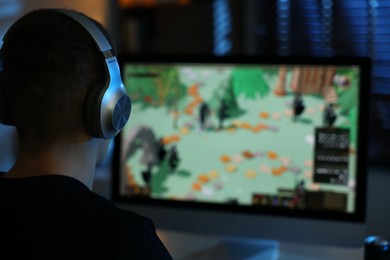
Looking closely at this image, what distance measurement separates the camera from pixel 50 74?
3.01ft

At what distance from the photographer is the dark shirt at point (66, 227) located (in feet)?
2.74

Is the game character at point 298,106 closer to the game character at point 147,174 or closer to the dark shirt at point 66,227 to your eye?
the game character at point 147,174

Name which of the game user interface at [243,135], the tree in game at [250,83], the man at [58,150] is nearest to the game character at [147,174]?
the game user interface at [243,135]

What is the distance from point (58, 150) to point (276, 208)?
703 mm

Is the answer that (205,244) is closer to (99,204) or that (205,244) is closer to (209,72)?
(209,72)

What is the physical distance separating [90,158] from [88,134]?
5 centimetres

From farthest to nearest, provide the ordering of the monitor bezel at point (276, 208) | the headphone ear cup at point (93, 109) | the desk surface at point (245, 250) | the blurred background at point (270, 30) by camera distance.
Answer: the blurred background at point (270, 30) → the desk surface at point (245, 250) → the monitor bezel at point (276, 208) → the headphone ear cup at point (93, 109)

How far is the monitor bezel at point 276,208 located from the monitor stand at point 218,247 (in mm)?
110

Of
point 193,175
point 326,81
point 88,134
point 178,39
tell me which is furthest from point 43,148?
point 178,39

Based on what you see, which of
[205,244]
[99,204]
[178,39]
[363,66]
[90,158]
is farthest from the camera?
[178,39]

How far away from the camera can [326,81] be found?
148cm

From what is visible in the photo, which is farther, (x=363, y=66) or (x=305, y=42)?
(x=305, y=42)

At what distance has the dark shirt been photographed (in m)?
0.84

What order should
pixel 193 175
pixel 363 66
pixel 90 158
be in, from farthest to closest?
pixel 193 175 → pixel 363 66 → pixel 90 158
